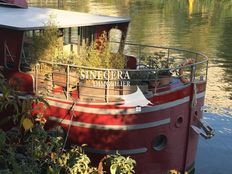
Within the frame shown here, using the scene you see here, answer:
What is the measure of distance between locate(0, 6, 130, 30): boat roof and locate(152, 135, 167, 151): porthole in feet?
11.3

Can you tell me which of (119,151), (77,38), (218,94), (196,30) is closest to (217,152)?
(119,151)

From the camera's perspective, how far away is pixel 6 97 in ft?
10.5

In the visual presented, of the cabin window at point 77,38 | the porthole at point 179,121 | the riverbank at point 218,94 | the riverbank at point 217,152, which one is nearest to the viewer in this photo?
the porthole at point 179,121

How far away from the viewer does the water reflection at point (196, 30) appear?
81.0 feet

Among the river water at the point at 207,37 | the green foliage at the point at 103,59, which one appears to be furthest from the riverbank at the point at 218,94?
the green foliage at the point at 103,59

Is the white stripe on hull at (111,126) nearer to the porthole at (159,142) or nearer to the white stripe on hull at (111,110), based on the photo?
the white stripe on hull at (111,110)

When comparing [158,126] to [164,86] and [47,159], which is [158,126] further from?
[47,159]

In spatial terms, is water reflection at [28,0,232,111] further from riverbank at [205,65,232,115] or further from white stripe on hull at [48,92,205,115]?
white stripe on hull at [48,92,205,115]

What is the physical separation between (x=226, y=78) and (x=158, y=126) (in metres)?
15.9

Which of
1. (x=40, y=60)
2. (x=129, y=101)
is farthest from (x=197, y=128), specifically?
(x=40, y=60)

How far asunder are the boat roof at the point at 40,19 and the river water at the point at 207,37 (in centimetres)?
539

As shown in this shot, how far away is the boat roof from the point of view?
10.4 meters

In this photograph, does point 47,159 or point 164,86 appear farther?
point 164,86

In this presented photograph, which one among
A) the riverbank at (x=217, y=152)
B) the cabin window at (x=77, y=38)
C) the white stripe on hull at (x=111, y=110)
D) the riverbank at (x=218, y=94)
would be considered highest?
the cabin window at (x=77, y=38)
